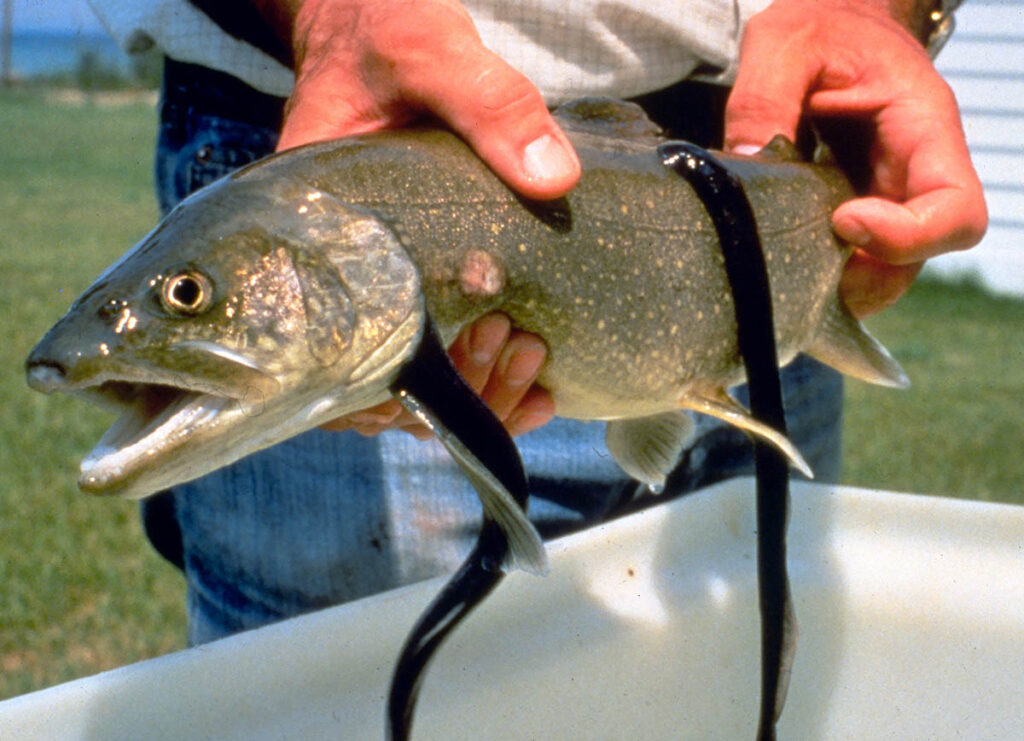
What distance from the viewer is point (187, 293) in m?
1.41

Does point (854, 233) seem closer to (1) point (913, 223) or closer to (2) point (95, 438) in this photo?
(1) point (913, 223)

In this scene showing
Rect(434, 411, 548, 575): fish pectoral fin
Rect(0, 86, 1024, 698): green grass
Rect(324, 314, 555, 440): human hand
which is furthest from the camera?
Rect(0, 86, 1024, 698): green grass

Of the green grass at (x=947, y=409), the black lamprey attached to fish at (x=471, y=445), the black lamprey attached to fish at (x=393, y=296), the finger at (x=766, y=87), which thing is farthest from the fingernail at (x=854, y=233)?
the green grass at (x=947, y=409)

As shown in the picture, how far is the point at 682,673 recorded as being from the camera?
230 centimetres

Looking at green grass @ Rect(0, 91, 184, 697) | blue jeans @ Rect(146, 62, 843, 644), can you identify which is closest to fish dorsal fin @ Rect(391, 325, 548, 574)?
blue jeans @ Rect(146, 62, 843, 644)

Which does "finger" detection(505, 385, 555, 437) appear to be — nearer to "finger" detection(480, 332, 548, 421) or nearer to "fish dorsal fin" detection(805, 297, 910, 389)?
"finger" detection(480, 332, 548, 421)

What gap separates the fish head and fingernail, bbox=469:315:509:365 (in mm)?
178

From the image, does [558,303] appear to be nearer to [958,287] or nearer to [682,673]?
[682,673]

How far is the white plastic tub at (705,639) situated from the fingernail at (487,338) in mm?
489

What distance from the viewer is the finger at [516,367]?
69.7 inches

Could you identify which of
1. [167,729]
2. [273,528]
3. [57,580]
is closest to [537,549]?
[167,729]

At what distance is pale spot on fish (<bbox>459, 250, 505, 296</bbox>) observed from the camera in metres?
1.65

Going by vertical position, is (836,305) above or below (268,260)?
below

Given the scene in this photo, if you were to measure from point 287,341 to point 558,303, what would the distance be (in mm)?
494
